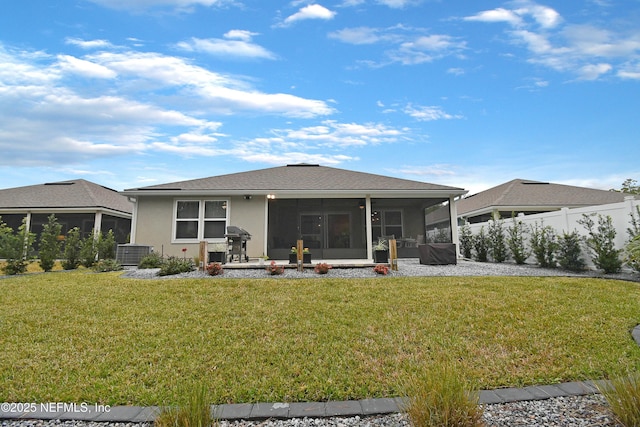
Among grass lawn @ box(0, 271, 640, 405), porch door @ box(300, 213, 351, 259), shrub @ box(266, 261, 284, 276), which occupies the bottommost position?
grass lawn @ box(0, 271, 640, 405)

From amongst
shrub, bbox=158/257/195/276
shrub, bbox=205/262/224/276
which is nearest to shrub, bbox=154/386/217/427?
shrub, bbox=205/262/224/276

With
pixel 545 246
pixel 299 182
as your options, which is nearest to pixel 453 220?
pixel 545 246

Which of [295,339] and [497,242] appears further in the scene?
[497,242]

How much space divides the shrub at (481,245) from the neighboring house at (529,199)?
3.86 meters

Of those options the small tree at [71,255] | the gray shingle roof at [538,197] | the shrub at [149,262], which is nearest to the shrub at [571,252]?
the gray shingle roof at [538,197]

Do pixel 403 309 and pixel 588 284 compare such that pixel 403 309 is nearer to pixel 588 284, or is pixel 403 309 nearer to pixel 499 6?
pixel 588 284

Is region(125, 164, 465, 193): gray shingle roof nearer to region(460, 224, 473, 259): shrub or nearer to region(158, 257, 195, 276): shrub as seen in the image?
region(460, 224, 473, 259): shrub

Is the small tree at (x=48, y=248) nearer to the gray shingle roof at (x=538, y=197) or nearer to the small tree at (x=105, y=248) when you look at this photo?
the small tree at (x=105, y=248)

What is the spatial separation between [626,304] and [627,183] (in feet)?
120

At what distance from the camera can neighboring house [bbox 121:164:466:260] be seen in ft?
40.2

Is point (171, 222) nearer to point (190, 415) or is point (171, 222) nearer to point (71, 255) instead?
point (71, 255)

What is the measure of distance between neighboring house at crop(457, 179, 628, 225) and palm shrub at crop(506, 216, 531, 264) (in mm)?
4809

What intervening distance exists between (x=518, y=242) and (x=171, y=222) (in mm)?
13034

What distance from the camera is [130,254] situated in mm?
10867
